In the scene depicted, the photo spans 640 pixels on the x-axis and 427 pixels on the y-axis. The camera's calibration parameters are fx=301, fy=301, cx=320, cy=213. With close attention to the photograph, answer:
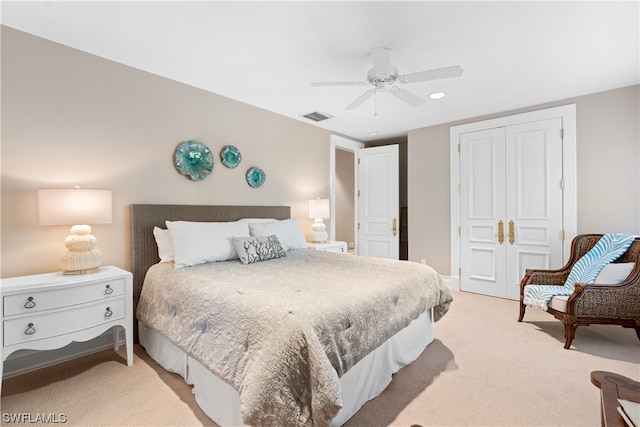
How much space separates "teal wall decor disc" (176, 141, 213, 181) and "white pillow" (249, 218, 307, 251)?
0.78 m

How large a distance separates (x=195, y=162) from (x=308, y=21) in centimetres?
181

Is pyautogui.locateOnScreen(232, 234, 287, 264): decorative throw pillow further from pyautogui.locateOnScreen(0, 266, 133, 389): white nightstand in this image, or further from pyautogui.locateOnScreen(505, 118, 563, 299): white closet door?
pyautogui.locateOnScreen(505, 118, 563, 299): white closet door

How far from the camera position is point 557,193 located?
144 inches

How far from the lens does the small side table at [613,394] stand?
0.97 m

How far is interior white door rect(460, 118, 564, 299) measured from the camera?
3.71 m

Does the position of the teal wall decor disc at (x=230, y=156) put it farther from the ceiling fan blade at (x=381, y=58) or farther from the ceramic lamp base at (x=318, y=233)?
the ceiling fan blade at (x=381, y=58)

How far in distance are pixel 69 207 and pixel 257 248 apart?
1.40 meters

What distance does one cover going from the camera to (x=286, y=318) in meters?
1.42

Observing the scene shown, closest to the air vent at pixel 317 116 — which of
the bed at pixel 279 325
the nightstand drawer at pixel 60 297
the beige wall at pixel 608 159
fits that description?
the bed at pixel 279 325

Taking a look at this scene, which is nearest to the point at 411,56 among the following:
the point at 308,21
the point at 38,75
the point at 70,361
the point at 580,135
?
the point at 308,21

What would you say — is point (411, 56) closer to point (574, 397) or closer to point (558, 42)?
point (558, 42)

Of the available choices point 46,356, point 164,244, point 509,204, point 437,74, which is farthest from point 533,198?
point 46,356

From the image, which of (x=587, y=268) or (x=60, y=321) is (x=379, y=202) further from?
(x=60, y=321)

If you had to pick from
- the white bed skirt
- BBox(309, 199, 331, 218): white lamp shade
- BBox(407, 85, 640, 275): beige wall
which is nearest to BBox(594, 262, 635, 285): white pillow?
BBox(407, 85, 640, 275): beige wall
